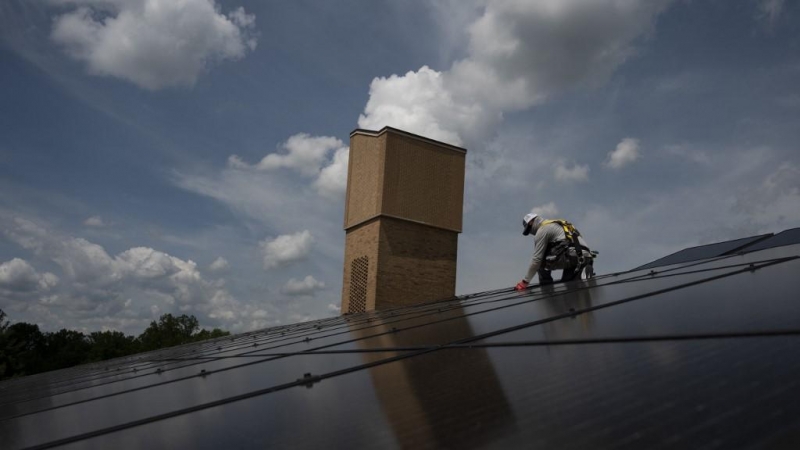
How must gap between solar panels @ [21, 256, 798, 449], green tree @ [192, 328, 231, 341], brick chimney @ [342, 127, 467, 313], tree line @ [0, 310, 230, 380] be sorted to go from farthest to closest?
1. green tree @ [192, 328, 231, 341]
2. tree line @ [0, 310, 230, 380]
3. brick chimney @ [342, 127, 467, 313]
4. gap between solar panels @ [21, 256, 798, 449]

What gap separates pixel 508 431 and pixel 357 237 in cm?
1997

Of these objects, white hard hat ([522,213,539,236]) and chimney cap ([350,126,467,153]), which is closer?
white hard hat ([522,213,539,236])

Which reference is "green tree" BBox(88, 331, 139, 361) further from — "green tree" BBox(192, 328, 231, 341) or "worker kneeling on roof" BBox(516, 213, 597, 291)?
"worker kneeling on roof" BBox(516, 213, 597, 291)

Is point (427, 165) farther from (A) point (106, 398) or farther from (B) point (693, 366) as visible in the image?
(B) point (693, 366)

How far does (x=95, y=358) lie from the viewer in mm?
67125

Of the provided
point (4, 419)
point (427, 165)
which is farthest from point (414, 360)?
point (427, 165)

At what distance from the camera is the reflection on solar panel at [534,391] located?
142cm

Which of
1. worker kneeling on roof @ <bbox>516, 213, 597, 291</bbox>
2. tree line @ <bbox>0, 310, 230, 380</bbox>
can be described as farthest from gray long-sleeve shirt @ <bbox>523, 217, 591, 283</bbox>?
tree line @ <bbox>0, 310, 230, 380</bbox>

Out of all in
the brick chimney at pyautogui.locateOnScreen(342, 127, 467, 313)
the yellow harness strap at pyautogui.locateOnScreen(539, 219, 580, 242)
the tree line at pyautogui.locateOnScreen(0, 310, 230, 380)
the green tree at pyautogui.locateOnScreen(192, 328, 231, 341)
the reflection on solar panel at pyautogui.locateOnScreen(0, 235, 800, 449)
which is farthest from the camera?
the green tree at pyautogui.locateOnScreen(192, 328, 231, 341)

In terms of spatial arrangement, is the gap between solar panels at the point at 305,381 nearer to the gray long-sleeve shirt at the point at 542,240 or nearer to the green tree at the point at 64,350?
the gray long-sleeve shirt at the point at 542,240

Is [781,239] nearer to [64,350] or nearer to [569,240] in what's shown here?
[569,240]

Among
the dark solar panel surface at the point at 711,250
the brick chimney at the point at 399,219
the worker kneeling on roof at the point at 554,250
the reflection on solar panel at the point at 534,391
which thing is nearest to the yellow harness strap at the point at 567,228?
the worker kneeling on roof at the point at 554,250

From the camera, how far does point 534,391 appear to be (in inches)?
74.2

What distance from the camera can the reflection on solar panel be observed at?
142 cm
